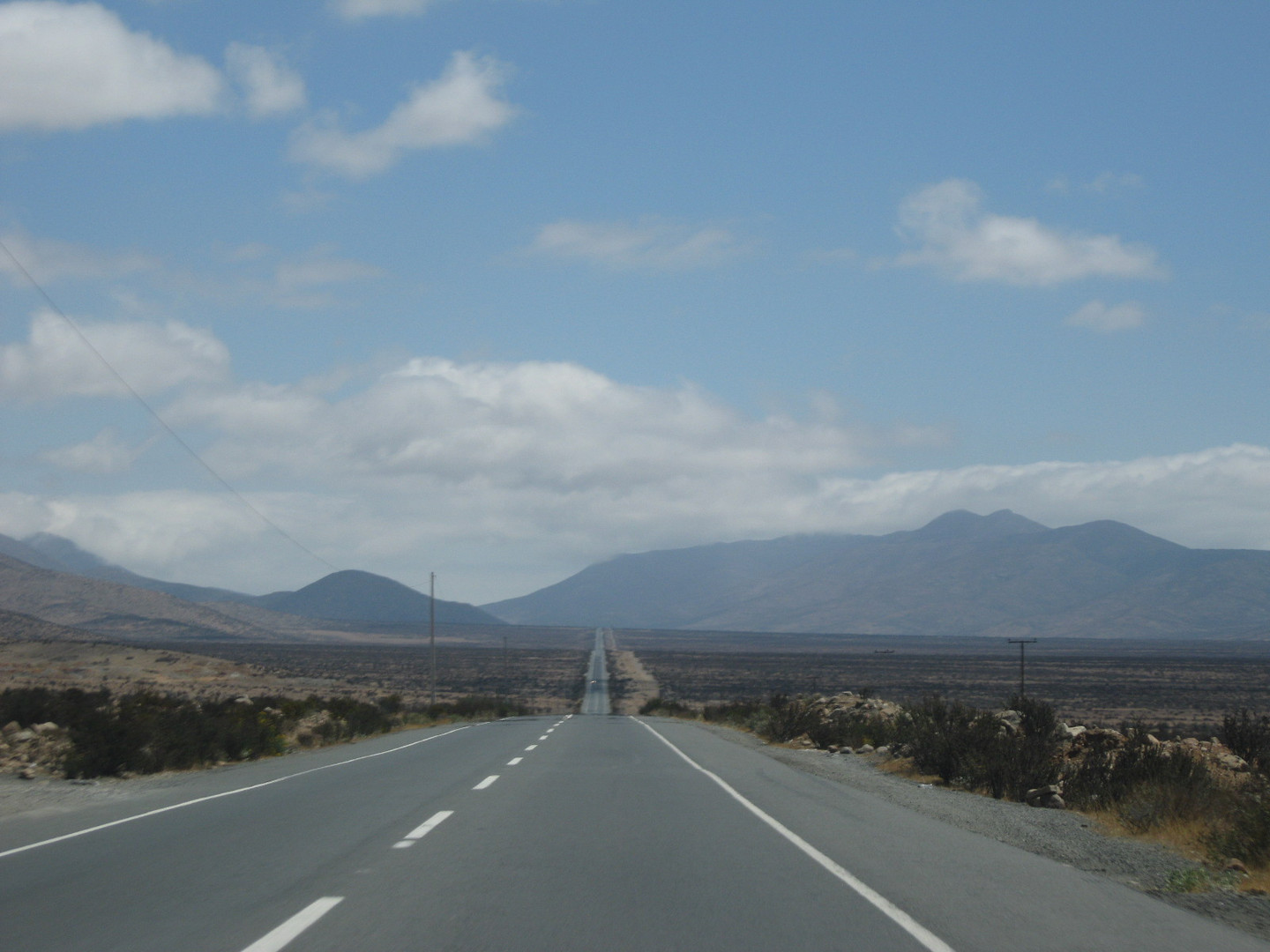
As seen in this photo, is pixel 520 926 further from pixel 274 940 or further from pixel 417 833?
pixel 417 833

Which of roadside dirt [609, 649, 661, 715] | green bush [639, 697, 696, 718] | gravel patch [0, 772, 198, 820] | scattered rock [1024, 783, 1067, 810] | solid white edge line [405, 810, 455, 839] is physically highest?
solid white edge line [405, 810, 455, 839]

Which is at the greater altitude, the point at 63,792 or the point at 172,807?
the point at 172,807

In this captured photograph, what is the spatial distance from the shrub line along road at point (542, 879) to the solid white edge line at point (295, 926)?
24 mm

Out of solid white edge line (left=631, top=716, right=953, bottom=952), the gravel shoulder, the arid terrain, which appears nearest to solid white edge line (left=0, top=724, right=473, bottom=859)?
solid white edge line (left=631, top=716, right=953, bottom=952)

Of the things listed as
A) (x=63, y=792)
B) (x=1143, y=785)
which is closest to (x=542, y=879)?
(x=1143, y=785)

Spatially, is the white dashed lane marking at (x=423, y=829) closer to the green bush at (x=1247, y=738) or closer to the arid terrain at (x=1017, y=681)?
the green bush at (x=1247, y=738)

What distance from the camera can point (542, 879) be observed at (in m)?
8.63

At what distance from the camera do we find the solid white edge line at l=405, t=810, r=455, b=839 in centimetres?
1093

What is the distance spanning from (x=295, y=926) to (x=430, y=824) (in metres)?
4.80

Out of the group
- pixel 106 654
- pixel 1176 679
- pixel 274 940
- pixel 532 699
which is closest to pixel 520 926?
pixel 274 940

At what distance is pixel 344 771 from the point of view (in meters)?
19.2

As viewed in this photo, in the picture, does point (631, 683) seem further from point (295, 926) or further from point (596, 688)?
point (295, 926)

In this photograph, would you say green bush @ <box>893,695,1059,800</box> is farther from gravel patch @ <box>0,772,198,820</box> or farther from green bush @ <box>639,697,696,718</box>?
green bush @ <box>639,697,696,718</box>

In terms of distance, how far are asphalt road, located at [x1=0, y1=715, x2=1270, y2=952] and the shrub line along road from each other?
28 mm
